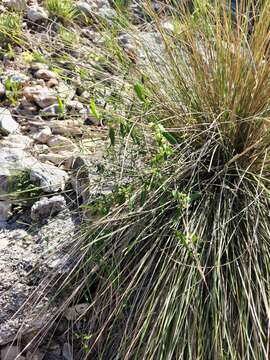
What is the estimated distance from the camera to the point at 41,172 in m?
1.67

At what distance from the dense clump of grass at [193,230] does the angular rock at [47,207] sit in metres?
0.17

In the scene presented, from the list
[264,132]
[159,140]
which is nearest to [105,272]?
[159,140]

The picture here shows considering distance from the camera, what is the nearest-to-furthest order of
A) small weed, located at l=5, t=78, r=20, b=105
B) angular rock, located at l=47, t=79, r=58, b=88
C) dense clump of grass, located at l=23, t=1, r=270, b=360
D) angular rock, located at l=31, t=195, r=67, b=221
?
dense clump of grass, located at l=23, t=1, r=270, b=360, angular rock, located at l=31, t=195, r=67, b=221, small weed, located at l=5, t=78, r=20, b=105, angular rock, located at l=47, t=79, r=58, b=88

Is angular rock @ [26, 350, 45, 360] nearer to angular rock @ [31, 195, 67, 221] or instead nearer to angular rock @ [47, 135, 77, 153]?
angular rock @ [31, 195, 67, 221]

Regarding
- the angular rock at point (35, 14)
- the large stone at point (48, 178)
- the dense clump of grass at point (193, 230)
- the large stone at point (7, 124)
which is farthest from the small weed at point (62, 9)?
the large stone at point (48, 178)

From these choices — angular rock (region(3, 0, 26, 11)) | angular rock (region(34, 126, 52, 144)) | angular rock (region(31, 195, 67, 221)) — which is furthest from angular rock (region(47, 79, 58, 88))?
angular rock (region(31, 195, 67, 221))

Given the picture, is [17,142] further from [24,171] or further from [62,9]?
[62,9]

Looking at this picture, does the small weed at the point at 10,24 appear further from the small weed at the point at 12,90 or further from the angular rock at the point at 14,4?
the small weed at the point at 12,90

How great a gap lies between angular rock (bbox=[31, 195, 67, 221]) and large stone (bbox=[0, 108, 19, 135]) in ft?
1.45

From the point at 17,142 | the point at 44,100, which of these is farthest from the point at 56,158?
the point at 44,100

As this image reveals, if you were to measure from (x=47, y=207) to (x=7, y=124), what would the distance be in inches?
19.7

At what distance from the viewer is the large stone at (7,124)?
6.35ft

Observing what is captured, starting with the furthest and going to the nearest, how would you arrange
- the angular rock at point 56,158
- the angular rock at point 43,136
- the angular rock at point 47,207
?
the angular rock at point 43,136 < the angular rock at point 56,158 < the angular rock at point 47,207

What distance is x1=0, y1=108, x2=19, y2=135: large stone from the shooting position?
6.35 feet
